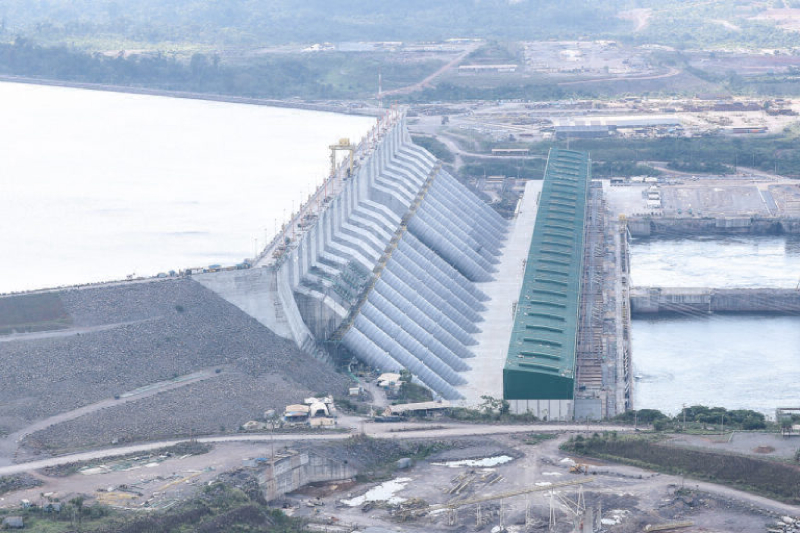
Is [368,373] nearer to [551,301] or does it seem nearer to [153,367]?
[153,367]

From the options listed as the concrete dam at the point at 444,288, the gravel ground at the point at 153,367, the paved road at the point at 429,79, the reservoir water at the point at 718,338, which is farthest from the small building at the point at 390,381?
the paved road at the point at 429,79

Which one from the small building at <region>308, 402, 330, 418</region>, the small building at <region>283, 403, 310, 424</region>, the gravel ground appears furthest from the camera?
the small building at <region>308, 402, 330, 418</region>

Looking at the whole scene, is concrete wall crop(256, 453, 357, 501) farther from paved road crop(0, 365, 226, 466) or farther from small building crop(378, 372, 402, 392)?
small building crop(378, 372, 402, 392)

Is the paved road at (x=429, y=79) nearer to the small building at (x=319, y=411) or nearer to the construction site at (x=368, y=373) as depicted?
the construction site at (x=368, y=373)

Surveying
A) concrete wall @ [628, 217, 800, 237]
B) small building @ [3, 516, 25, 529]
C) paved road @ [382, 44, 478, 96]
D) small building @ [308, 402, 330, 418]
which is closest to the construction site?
small building @ [308, 402, 330, 418]

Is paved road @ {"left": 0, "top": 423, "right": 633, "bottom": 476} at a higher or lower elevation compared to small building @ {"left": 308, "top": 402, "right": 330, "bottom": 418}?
lower
